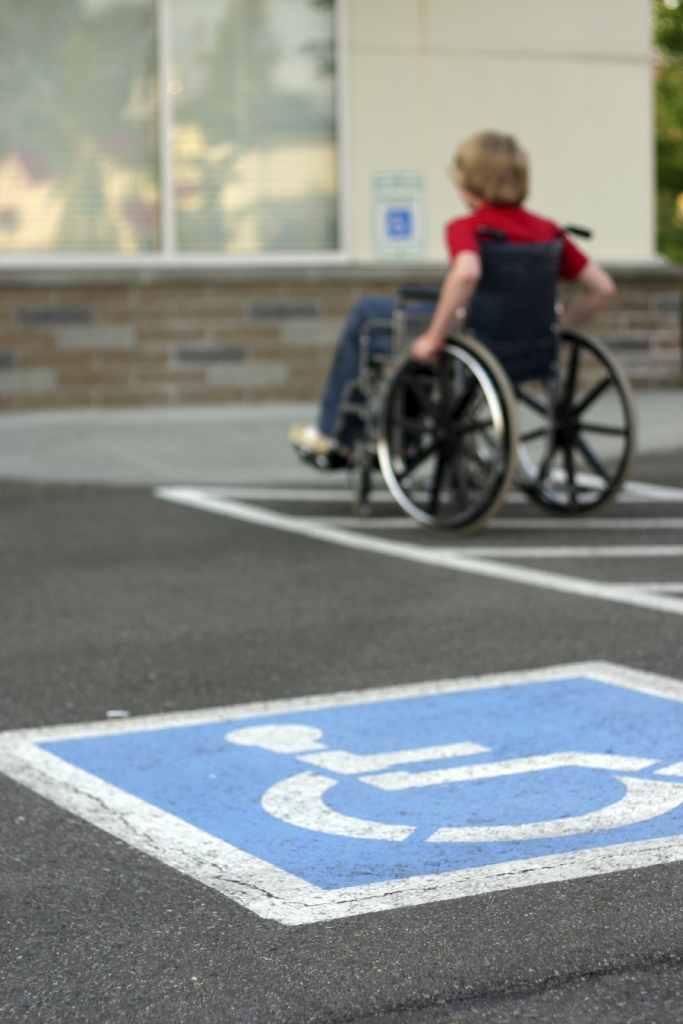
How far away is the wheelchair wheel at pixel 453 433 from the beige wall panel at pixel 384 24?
6.09m

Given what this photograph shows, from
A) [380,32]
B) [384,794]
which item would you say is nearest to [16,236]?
[380,32]

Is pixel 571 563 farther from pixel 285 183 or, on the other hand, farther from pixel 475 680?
pixel 285 183

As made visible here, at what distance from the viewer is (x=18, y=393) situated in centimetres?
1207

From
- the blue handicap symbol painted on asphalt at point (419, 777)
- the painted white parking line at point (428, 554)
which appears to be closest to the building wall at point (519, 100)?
the painted white parking line at point (428, 554)

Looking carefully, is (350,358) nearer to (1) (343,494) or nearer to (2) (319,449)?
(2) (319,449)

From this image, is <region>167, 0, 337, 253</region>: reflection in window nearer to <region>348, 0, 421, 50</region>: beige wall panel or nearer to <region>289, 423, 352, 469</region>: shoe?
<region>348, 0, 421, 50</region>: beige wall panel

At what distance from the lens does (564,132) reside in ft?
43.2

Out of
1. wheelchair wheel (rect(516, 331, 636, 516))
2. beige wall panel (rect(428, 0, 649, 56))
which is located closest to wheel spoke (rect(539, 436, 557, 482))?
wheelchair wheel (rect(516, 331, 636, 516))

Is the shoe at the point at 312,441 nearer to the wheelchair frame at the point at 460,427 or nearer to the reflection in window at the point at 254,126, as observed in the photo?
the wheelchair frame at the point at 460,427

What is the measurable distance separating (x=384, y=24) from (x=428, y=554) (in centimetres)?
725

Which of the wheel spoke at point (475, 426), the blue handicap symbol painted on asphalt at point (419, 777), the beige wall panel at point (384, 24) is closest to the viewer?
the blue handicap symbol painted on asphalt at point (419, 777)

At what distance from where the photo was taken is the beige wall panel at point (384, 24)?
12.6 m

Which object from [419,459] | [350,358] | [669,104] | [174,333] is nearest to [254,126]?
[174,333]

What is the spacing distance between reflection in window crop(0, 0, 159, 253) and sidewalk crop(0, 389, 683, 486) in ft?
4.67
